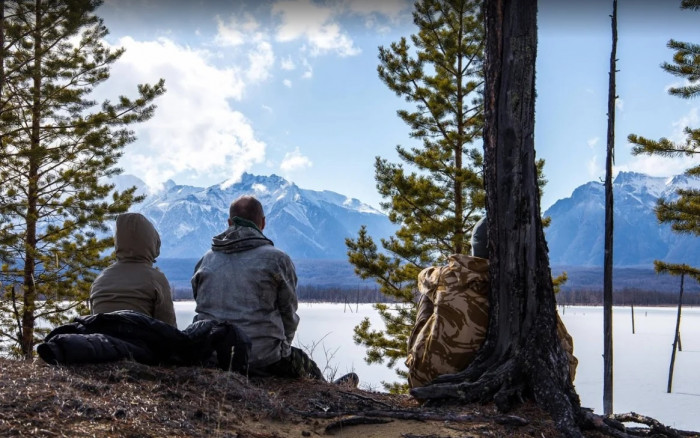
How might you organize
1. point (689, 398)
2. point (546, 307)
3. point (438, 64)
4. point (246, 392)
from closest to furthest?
point (246, 392), point (546, 307), point (438, 64), point (689, 398)

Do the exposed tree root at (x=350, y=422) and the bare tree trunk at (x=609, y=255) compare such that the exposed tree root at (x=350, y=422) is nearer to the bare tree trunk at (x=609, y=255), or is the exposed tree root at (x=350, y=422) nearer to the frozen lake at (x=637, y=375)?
the frozen lake at (x=637, y=375)

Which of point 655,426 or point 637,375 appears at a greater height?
point 655,426

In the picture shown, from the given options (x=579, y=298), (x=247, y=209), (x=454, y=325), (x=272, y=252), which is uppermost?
(x=247, y=209)

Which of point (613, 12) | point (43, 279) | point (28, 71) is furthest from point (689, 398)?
point (28, 71)

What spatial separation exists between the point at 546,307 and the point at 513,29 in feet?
6.35

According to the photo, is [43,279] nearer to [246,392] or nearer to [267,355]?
[267,355]

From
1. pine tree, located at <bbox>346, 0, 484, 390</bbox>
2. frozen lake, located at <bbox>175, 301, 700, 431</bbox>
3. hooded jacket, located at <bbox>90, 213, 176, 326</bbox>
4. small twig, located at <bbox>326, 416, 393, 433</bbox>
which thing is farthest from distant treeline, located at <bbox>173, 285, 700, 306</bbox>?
small twig, located at <bbox>326, 416, 393, 433</bbox>

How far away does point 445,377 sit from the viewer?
3.86 meters

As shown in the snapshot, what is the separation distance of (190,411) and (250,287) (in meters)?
1.57

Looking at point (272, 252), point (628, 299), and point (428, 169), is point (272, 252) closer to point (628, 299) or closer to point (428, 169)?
point (428, 169)

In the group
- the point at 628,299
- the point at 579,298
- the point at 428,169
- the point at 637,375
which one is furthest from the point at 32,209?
the point at 628,299

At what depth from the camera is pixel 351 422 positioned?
2.99m

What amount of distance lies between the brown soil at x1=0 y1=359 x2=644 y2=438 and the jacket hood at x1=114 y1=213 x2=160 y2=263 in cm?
100

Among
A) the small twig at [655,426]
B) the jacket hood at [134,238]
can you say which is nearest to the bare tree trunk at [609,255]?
the small twig at [655,426]
